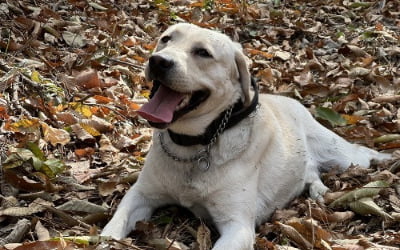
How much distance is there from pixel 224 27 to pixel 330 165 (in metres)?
3.66

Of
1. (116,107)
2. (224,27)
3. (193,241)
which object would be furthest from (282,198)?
(224,27)

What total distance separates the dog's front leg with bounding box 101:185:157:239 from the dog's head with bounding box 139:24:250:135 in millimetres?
478

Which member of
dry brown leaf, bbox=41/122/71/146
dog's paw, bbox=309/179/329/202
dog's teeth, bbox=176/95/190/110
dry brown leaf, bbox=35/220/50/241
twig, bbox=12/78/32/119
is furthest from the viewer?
twig, bbox=12/78/32/119

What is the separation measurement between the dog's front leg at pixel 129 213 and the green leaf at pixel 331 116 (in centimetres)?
227

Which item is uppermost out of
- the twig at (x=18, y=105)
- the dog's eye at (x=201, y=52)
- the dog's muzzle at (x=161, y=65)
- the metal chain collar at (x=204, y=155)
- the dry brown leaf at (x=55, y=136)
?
the dog's muzzle at (x=161, y=65)

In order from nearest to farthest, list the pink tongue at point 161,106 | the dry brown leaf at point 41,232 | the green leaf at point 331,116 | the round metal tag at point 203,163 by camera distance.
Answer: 1. the dry brown leaf at point 41,232
2. the pink tongue at point 161,106
3. the round metal tag at point 203,163
4. the green leaf at point 331,116

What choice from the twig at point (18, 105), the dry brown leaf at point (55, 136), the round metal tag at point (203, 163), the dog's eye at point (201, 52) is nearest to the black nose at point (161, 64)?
the dog's eye at point (201, 52)

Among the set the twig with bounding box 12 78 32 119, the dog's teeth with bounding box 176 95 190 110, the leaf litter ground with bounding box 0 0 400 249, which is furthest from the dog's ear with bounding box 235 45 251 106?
the twig with bounding box 12 78 32 119

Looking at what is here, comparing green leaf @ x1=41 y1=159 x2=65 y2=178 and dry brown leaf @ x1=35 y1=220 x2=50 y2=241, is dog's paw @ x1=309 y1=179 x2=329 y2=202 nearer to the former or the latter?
green leaf @ x1=41 y1=159 x2=65 y2=178

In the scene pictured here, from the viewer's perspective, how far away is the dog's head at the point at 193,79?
10.8 feet

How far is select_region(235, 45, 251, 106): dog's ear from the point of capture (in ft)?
11.9

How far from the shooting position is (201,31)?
3.66 m

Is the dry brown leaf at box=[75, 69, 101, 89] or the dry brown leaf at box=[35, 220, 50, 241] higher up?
the dry brown leaf at box=[35, 220, 50, 241]

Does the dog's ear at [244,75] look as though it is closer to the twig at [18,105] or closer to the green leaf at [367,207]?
the green leaf at [367,207]
